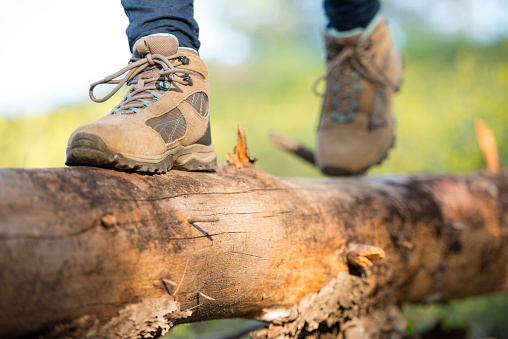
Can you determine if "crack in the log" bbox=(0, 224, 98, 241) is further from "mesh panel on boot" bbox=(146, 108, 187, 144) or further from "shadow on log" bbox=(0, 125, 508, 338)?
"mesh panel on boot" bbox=(146, 108, 187, 144)

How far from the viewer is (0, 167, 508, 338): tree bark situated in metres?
0.92

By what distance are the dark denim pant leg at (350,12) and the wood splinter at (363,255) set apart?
101 centimetres

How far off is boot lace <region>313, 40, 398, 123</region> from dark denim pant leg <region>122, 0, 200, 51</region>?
850 millimetres

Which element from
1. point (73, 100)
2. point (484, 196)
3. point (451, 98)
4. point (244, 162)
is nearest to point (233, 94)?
point (73, 100)

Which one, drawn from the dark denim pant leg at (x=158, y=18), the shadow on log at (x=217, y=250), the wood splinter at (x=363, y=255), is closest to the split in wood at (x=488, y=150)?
the shadow on log at (x=217, y=250)

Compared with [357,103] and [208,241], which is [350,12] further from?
[208,241]

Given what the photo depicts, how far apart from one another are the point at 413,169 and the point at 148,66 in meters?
4.37

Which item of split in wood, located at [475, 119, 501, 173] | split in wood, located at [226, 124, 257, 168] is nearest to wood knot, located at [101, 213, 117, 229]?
split in wood, located at [226, 124, 257, 168]

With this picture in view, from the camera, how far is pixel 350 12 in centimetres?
199

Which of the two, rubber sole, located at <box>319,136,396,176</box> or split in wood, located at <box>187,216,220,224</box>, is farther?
rubber sole, located at <box>319,136,396,176</box>

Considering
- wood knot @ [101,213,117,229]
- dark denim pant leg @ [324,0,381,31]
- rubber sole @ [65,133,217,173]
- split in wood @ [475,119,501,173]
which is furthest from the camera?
split in wood @ [475,119,501,173]

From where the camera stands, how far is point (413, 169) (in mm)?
5176

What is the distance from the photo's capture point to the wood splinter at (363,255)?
152 cm

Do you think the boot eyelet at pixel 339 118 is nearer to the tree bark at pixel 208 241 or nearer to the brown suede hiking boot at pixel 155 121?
the tree bark at pixel 208 241
